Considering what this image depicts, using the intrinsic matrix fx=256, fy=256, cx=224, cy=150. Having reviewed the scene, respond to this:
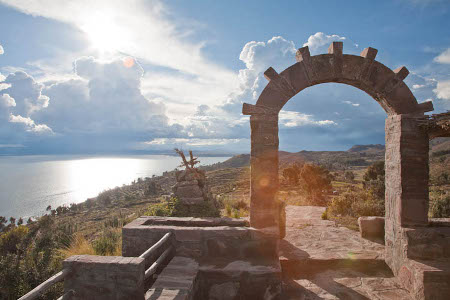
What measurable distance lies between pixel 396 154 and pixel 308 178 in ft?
41.0

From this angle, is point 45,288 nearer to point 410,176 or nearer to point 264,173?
point 264,173

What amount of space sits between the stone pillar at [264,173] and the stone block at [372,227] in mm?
3219

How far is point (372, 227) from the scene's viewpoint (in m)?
6.90

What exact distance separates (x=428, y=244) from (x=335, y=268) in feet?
5.79

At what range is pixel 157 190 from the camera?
43.1 meters

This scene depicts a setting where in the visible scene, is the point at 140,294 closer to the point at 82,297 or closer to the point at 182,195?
the point at 82,297

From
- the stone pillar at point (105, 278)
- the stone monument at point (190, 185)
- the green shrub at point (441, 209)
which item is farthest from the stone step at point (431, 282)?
the stone monument at point (190, 185)

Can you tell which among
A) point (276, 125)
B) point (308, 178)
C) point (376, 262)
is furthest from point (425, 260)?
point (308, 178)

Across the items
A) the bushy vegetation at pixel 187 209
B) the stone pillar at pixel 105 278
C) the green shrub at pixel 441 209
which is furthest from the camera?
the bushy vegetation at pixel 187 209

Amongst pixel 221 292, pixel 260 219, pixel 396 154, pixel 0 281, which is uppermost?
pixel 396 154

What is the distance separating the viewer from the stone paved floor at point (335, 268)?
15.1 feet

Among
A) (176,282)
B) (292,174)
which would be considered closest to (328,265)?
(176,282)

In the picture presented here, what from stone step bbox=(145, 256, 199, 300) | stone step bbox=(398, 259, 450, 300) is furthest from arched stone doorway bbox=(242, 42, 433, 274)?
stone step bbox=(145, 256, 199, 300)

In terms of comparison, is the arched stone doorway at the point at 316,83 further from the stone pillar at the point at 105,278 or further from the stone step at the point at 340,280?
the stone pillar at the point at 105,278
